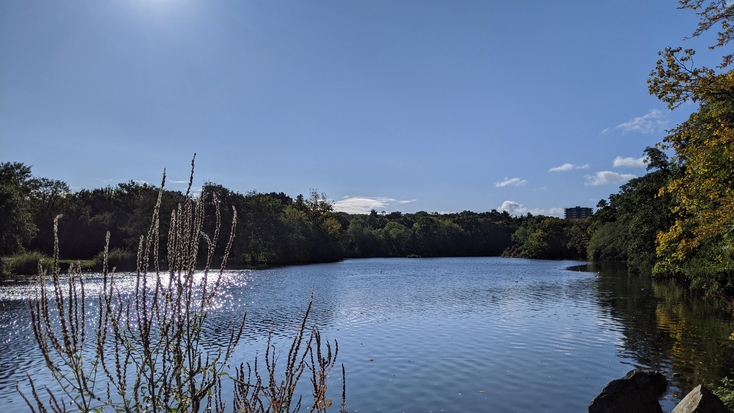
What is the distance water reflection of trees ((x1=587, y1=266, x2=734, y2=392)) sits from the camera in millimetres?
13727

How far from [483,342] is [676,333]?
25.5 ft

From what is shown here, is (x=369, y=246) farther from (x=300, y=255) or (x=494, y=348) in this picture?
(x=494, y=348)

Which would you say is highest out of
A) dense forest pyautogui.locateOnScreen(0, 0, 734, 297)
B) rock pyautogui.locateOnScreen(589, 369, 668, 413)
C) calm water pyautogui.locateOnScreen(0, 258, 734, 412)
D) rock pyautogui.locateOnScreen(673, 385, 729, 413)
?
dense forest pyautogui.locateOnScreen(0, 0, 734, 297)

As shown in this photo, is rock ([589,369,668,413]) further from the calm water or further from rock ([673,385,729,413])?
rock ([673,385,729,413])

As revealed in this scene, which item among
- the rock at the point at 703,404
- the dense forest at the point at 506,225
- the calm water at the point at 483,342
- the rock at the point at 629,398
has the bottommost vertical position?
the calm water at the point at 483,342

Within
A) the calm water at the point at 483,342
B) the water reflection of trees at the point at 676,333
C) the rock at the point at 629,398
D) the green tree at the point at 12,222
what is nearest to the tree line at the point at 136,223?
the green tree at the point at 12,222

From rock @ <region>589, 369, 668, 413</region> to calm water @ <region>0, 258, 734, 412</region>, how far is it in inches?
40.1

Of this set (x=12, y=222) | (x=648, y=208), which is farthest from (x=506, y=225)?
(x=12, y=222)

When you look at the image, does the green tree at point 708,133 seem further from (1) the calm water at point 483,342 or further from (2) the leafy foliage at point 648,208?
(2) the leafy foliage at point 648,208

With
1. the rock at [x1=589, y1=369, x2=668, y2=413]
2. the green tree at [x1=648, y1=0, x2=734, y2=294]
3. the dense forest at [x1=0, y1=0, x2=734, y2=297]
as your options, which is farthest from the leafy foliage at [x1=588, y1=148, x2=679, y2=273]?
the rock at [x1=589, y1=369, x2=668, y2=413]

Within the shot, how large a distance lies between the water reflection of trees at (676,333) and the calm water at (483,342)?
45mm

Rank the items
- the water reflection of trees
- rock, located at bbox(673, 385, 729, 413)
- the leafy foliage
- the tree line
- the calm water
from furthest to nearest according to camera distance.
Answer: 1. the tree line
2. the leafy foliage
3. the water reflection of trees
4. the calm water
5. rock, located at bbox(673, 385, 729, 413)

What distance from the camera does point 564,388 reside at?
12453 mm

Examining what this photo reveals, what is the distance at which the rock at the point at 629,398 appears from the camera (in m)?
9.77
